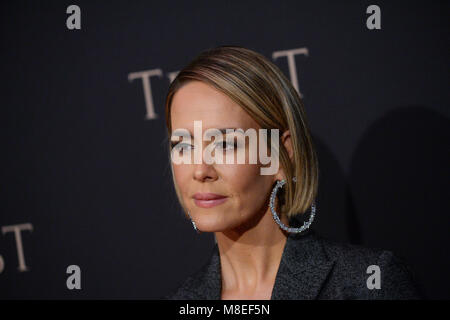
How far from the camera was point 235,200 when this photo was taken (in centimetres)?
152

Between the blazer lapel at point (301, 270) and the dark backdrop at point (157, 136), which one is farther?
the dark backdrop at point (157, 136)

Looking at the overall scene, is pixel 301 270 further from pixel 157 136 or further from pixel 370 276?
pixel 157 136

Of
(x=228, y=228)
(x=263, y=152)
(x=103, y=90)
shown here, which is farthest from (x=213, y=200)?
(x=103, y=90)

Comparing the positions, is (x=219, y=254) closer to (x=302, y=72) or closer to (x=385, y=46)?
(x=302, y=72)

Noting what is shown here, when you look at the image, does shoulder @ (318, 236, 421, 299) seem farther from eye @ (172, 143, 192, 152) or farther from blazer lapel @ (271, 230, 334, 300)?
eye @ (172, 143, 192, 152)

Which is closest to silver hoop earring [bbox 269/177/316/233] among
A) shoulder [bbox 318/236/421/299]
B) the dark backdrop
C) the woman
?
the woman

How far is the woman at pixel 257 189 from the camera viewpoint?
1503 millimetres

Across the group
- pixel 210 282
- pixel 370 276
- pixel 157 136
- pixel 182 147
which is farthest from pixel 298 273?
pixel 157 136

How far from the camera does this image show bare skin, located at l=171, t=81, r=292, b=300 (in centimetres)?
150

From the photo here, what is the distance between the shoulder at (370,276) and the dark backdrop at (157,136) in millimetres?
689

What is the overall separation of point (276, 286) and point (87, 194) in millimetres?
1230

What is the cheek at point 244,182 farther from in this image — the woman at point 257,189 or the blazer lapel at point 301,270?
the blazer lapel at point 301,270

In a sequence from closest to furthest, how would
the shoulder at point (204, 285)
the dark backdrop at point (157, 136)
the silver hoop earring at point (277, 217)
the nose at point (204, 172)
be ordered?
1. the nose at point (204, 172)
2. the silver hoop earring at point (277, 217)
3. the shoulder at point (204, 285)
4. the dark backdrop at point (157, 136)

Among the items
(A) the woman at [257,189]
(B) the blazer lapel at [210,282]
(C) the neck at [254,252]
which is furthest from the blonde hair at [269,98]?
(B) the blazer lapel at [210,282]
